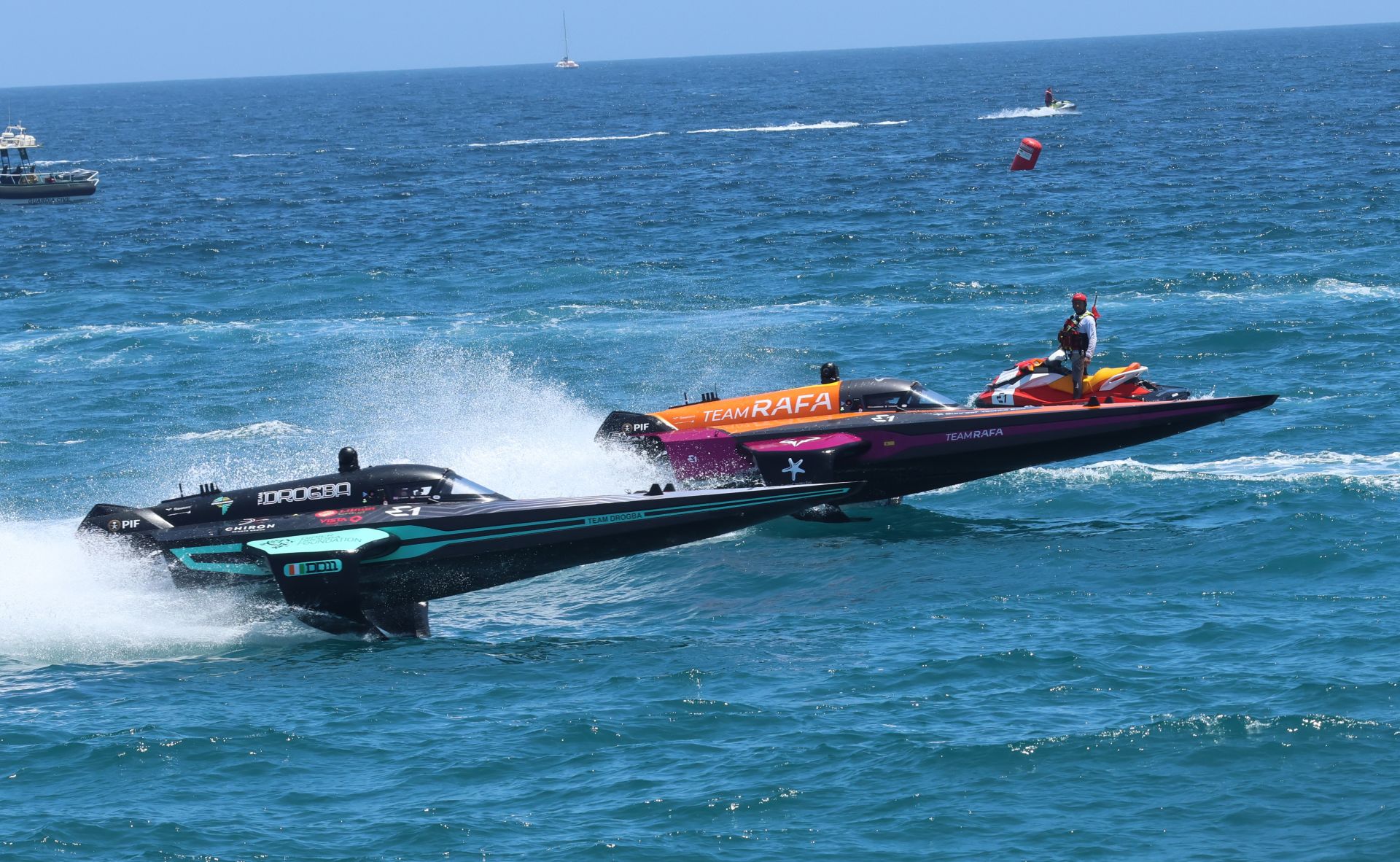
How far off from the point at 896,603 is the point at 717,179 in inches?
2398

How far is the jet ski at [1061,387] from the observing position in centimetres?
2600

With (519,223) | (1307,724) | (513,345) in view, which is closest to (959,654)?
(1307,724)

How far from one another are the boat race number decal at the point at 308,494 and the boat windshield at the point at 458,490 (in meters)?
1.36

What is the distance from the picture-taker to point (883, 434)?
25828 millimetres

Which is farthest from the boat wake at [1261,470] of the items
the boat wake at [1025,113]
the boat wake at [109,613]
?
the boat wake at [1025,113]

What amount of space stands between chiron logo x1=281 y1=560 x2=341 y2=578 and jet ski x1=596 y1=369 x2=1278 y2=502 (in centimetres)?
747

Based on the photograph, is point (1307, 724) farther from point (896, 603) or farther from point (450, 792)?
point (450, 792)

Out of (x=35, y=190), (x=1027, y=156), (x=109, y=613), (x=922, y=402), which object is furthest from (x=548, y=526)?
(x=35, y=190)

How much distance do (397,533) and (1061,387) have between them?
38.4ft

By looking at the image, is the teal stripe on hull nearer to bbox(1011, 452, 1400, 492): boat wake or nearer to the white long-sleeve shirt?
the white long-sleeve shirt

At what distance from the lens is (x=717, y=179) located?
80750 millimetres

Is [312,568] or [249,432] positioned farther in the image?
[249,432]

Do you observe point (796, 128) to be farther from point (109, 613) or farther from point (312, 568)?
point (312, 568)

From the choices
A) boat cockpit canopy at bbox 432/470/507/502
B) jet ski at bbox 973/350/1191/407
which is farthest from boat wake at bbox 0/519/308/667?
jet ski at bbox 973/350/1191/407
